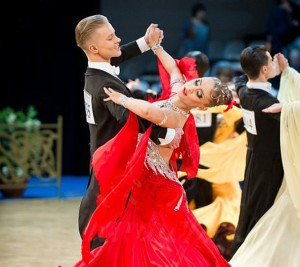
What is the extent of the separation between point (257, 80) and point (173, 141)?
4.20ft

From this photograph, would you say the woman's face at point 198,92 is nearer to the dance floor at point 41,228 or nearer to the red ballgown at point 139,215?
the red ballgown at point 139,215

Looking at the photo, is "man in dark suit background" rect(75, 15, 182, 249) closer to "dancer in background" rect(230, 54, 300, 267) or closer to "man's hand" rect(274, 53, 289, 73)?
"dancer in background" rect(230, 54, 300, 267)

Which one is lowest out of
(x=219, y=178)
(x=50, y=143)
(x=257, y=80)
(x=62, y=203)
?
(x=62, y=203)

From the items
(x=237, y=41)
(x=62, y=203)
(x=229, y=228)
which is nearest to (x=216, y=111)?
(x=229, y=228)

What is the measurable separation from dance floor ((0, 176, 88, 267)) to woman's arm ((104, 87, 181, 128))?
2.32 metres

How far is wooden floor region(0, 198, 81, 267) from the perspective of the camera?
223 inches

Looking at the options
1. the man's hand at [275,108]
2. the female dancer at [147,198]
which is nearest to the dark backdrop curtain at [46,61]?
the man's hand at [275,108]

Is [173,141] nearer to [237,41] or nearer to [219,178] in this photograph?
[219,178]

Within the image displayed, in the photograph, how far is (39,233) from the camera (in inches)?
266

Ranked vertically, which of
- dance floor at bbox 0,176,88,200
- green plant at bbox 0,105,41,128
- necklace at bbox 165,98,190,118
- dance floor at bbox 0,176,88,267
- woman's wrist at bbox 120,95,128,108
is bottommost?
dance floor at bbox 0,176,88,200

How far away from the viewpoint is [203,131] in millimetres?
5691

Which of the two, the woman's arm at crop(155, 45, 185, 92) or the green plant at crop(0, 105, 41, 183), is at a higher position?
the woman's arm at crop(155, 45, 185, 92)

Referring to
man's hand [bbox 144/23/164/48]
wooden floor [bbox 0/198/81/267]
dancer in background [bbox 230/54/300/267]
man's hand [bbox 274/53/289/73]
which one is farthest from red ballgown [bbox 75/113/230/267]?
wooden floor [bbox 0/198/81/267]

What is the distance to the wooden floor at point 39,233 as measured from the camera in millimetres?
5676
